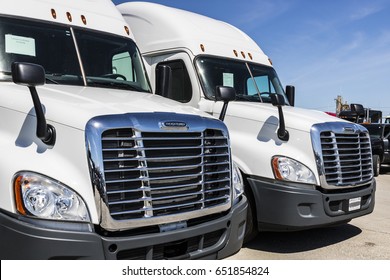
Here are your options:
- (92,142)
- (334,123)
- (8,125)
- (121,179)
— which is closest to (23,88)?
(8,125)

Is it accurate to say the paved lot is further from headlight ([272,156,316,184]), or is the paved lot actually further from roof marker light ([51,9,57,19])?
roof marker light ([51,9,57,19])

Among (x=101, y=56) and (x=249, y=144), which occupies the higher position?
(x=101, y=56)

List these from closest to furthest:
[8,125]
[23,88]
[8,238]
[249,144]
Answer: [8,238], [8,125], [23,88], [249,144]

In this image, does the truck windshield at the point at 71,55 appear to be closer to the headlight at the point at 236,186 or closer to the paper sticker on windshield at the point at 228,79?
the headlight at the point at 236,186

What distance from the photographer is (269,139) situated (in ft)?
17.7

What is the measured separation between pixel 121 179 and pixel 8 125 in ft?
3.31

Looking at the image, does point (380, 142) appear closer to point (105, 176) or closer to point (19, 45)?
point (19, 45)

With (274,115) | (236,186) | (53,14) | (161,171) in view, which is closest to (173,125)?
(161,171)

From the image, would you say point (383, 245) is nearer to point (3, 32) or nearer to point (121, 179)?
point (121, 179)

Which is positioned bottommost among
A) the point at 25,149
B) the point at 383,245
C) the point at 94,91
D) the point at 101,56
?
the point at 383,245

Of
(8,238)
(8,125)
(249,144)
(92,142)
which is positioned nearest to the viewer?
(8,238)

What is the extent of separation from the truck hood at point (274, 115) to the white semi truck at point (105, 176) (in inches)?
64.0

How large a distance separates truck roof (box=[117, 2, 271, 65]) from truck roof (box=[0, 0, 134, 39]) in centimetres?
129

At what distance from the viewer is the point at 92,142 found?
9.70 feet
